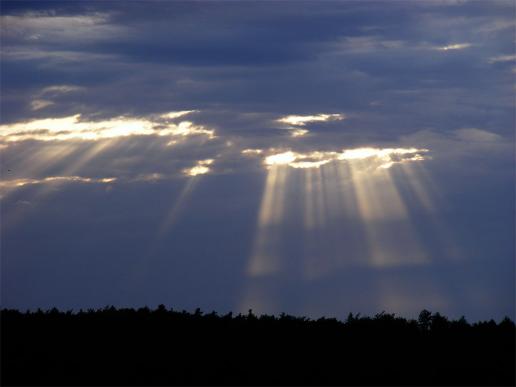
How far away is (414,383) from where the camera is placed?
2430 cm

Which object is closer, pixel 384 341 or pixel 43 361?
pixel 43 361

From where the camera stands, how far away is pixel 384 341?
29078 mm

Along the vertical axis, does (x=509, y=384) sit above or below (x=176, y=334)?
below

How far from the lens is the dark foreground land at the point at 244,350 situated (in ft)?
80.6

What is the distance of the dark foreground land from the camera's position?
968 inches

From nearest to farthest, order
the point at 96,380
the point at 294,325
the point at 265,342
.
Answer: the point at 96,380 → the point at 265,342 → the point at 294,325

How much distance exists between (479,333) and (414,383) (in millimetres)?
6732

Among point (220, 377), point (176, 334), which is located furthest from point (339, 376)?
point (176, 334)

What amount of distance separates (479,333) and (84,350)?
14112mm

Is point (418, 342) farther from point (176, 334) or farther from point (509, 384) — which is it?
point (176, 334)

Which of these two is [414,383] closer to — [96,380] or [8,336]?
[96,380]

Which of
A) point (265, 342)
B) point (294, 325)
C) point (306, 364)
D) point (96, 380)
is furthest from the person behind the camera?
point (294, 325)

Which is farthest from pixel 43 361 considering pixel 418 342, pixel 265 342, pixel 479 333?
pixel 479 333

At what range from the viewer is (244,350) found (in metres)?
27.2
